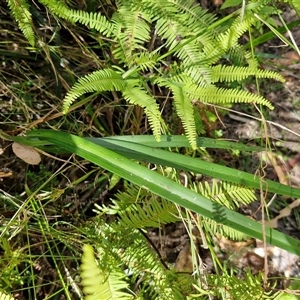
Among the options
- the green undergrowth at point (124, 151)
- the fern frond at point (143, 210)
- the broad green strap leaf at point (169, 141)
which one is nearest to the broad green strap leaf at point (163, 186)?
the green undergrowth at point (124, 151)

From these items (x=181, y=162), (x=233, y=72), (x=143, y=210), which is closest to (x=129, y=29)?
(x=233, y=72)

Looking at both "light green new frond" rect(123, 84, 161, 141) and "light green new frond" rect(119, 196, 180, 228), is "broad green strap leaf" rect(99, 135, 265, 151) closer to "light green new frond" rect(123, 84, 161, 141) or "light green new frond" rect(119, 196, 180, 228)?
"light green new frond" rect(123, 84, 161, 141)

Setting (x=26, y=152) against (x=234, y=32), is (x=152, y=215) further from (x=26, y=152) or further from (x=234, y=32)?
(x=234, y=32)

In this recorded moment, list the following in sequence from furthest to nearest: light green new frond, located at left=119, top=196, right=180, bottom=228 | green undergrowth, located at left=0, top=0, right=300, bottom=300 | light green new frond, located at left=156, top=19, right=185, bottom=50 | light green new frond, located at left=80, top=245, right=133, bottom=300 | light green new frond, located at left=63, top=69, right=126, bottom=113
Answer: light green new frond, located at left=119, top=196, right=180, bottom=228
light green new frond, located at left=156, top=19, right=185, bottom=50
green undergrowth, located at left=0, top=0, right=300, bottom=300
light green new frond, located at left=63, top=69, right=126, bottom=113
light green new frond, located at left=80, top=245, right=133, bottom=300

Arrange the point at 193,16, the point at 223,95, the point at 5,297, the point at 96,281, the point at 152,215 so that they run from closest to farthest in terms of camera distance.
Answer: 1. the point at 96,281
2. the point at 5,297
3. the point at 223,95
4. the point at 193,16
5. the point at 152,215

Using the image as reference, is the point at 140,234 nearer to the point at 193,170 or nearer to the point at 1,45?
the point at 193,170

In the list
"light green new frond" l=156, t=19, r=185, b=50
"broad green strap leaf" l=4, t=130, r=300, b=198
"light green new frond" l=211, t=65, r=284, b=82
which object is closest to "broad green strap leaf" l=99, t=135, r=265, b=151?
"broad green strap leaf" l=4, t=130, r=300, b=198

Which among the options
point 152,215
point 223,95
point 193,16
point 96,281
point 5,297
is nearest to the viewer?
point 96,281
